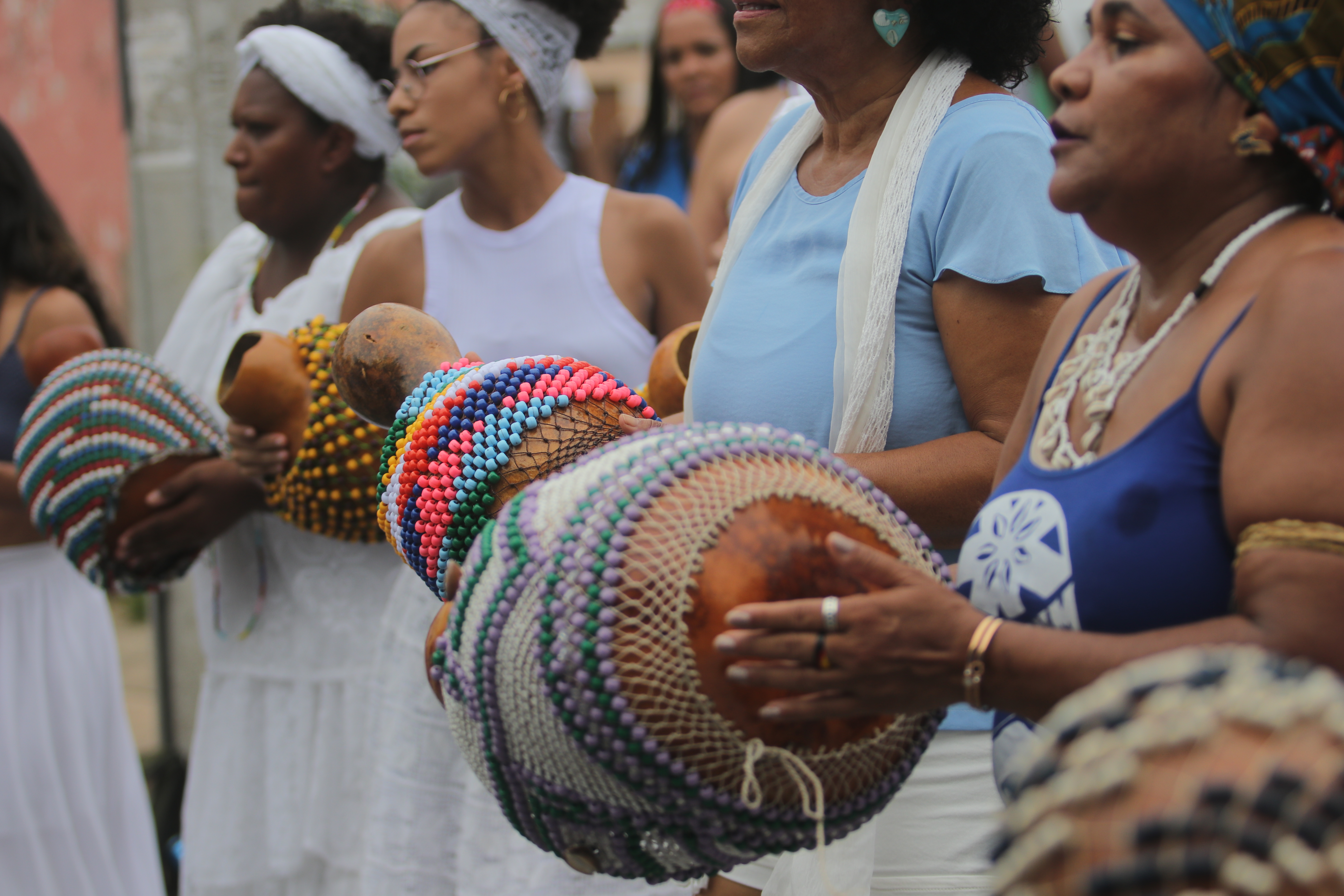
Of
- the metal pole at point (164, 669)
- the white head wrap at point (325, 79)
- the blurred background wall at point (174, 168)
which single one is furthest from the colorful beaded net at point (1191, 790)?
the metal pole at point (164, 669)

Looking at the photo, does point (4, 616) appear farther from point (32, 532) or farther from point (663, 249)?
point (663, 249)

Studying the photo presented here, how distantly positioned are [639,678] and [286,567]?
2.65 meters

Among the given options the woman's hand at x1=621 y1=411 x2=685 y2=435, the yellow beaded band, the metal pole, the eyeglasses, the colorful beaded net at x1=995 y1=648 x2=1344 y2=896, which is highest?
the eyeglasses

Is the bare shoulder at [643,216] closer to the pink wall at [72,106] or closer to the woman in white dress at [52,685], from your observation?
the woman in white dress at [52,685]

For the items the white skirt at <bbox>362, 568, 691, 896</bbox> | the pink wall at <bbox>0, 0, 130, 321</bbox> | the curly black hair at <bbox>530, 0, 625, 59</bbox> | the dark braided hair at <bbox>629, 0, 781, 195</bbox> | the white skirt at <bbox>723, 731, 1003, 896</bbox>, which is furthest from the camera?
the pink wall at <bbox>0, 0, 130, 321</bbox>

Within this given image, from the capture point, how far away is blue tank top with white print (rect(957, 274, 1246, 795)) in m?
1.39

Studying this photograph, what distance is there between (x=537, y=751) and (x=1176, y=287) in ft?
3.15

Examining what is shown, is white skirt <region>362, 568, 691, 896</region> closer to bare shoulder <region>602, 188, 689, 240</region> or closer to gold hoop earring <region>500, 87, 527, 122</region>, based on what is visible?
bare shoulder <region>602, 188, 689, 240</region>

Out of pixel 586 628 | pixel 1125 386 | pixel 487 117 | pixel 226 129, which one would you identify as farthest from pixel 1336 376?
pixel 226 129

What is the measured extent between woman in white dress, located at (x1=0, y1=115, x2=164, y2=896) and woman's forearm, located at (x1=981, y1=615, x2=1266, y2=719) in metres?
3.36

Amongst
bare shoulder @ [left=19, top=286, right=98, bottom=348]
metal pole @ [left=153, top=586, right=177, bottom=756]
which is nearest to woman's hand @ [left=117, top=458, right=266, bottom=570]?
bare shoulder @ [left=19, top=286, right=98, bottom=348]

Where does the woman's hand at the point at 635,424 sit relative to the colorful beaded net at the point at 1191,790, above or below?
below

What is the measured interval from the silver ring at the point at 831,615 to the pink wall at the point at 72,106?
24.7 ft

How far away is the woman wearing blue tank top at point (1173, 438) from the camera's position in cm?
128
